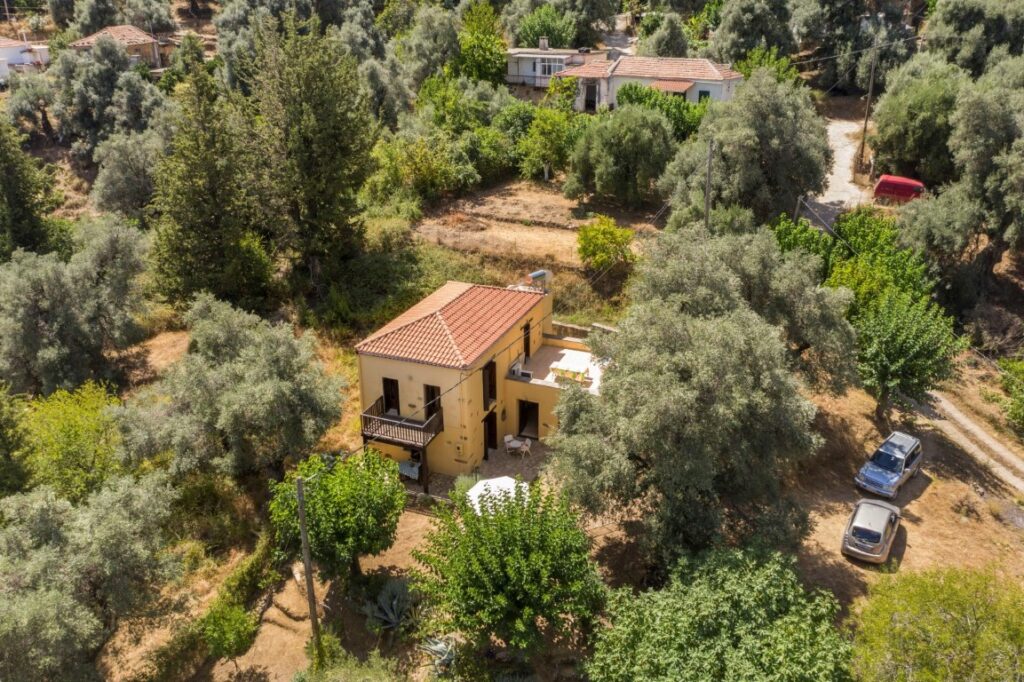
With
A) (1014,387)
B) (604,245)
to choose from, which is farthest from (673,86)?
(1014,387)

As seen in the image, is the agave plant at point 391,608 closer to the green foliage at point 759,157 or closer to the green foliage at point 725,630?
the green foliage at point 725,630

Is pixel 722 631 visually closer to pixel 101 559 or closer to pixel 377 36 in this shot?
pixel 101 559

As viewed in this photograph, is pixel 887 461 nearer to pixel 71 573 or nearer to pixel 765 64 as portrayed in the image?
pixel 71 573

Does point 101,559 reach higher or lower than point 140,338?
higher

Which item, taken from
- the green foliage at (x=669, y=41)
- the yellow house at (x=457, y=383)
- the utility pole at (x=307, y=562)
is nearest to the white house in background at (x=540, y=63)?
Answer: the green foliage at (x=669, y=41)

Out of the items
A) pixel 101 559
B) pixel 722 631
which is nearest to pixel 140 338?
pixel 101 559
